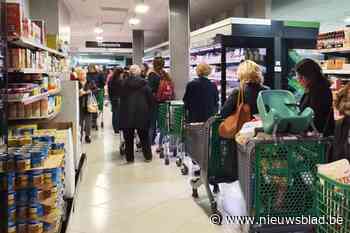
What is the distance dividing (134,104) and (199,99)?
1078 mm

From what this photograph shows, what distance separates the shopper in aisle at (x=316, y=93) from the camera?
3.19 meters

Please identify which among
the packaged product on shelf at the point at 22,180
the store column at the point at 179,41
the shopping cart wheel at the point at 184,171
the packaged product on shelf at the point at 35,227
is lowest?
the shopping cart wheel at the point at 184,171

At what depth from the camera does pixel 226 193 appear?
14.1ft

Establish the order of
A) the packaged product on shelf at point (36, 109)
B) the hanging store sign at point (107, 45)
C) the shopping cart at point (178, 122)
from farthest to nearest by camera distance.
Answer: the hanging store sign at point (107, 45)
the shopping cart at point (178, 122)
the packaged product on shelf at point (36, 109)

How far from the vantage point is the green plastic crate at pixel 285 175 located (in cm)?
256

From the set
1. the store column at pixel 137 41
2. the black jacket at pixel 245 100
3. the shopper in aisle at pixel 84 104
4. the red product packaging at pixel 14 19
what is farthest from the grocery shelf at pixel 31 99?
the store column at pixel 137 41

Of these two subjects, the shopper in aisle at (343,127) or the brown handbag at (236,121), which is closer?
the shopper in aisle at (343,127)

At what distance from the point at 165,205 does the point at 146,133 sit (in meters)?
2.11

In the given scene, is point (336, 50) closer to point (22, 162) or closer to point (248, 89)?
point (248, 89)

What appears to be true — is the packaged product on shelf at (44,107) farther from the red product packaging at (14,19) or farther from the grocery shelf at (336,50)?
the grocery shelf at (336,50)

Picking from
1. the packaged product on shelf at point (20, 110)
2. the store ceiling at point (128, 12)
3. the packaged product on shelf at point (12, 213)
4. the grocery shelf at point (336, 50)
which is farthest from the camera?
the store ceiling at point (128, 12)

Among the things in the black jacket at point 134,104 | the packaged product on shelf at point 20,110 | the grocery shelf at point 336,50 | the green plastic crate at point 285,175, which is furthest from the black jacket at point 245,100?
the black jacket at point 134,104

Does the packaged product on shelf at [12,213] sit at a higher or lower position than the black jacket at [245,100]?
lower

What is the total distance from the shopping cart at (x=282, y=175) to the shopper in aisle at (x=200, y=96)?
2.68 meters
